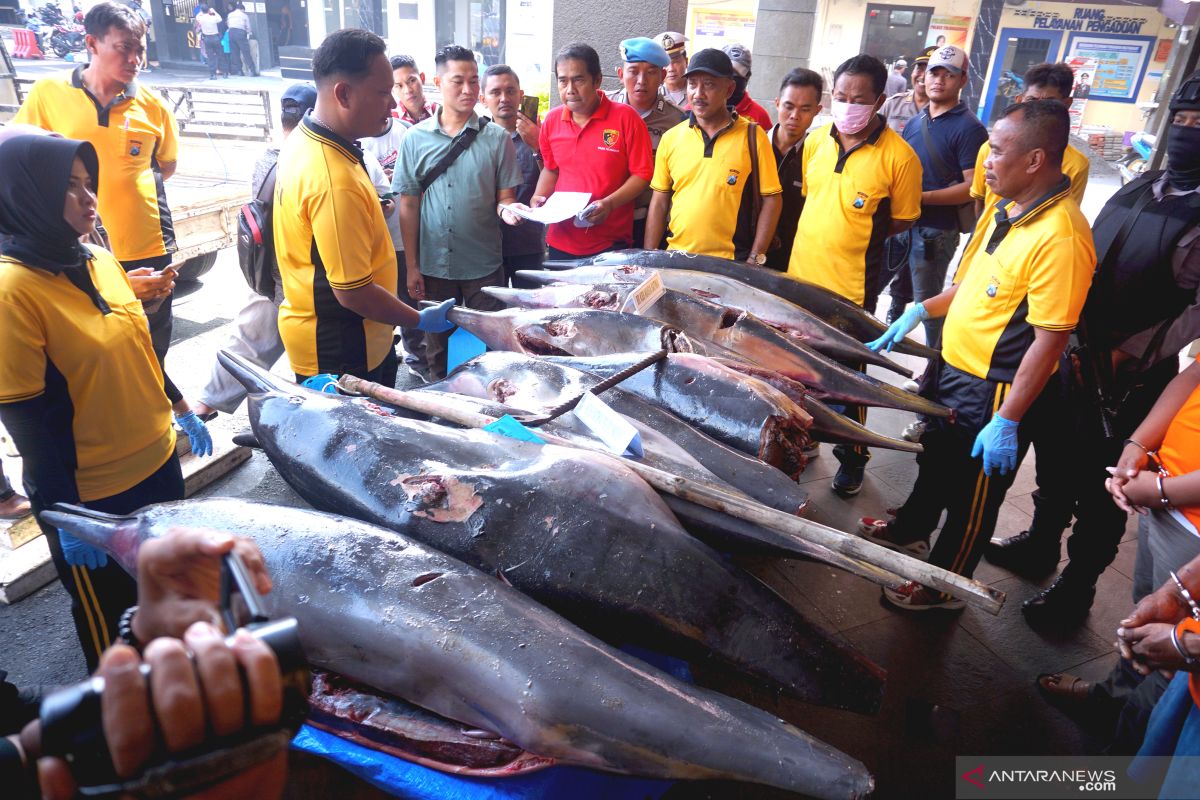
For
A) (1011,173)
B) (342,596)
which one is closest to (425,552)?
(342,596)

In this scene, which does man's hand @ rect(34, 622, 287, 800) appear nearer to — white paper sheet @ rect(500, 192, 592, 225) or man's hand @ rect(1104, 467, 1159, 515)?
man's hand @ rect(1104, 467, 1159, 515)

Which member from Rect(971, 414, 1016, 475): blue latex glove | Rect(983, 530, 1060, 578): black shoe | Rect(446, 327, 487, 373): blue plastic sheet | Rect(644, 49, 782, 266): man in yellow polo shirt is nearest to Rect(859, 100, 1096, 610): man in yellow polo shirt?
Rect(971, 414, 1016, 475): blue latex glove

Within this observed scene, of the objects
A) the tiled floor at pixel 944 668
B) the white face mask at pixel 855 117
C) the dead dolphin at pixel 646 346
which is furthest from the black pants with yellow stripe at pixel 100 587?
the white face mask at pixel 855 117

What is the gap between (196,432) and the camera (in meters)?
3.13

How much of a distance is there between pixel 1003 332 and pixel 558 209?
2805 mm

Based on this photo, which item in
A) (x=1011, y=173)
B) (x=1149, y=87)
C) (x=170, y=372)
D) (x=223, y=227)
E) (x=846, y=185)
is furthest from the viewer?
(x=1149, y=87)

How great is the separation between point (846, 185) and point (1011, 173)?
1594 mm

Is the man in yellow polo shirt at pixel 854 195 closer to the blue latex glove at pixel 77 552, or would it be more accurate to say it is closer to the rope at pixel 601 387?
the rope at pixel 601 387

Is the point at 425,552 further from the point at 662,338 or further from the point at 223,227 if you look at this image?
the point at 223,227

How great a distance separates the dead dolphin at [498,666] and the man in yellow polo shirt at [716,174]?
350cm

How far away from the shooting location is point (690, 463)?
2.43m

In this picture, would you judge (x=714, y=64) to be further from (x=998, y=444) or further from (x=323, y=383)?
(x=323, y=383)

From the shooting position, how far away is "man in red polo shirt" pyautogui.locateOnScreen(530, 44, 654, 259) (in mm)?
4957

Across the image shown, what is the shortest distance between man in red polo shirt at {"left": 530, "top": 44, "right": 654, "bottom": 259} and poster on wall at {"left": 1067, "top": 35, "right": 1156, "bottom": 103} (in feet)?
68.6
